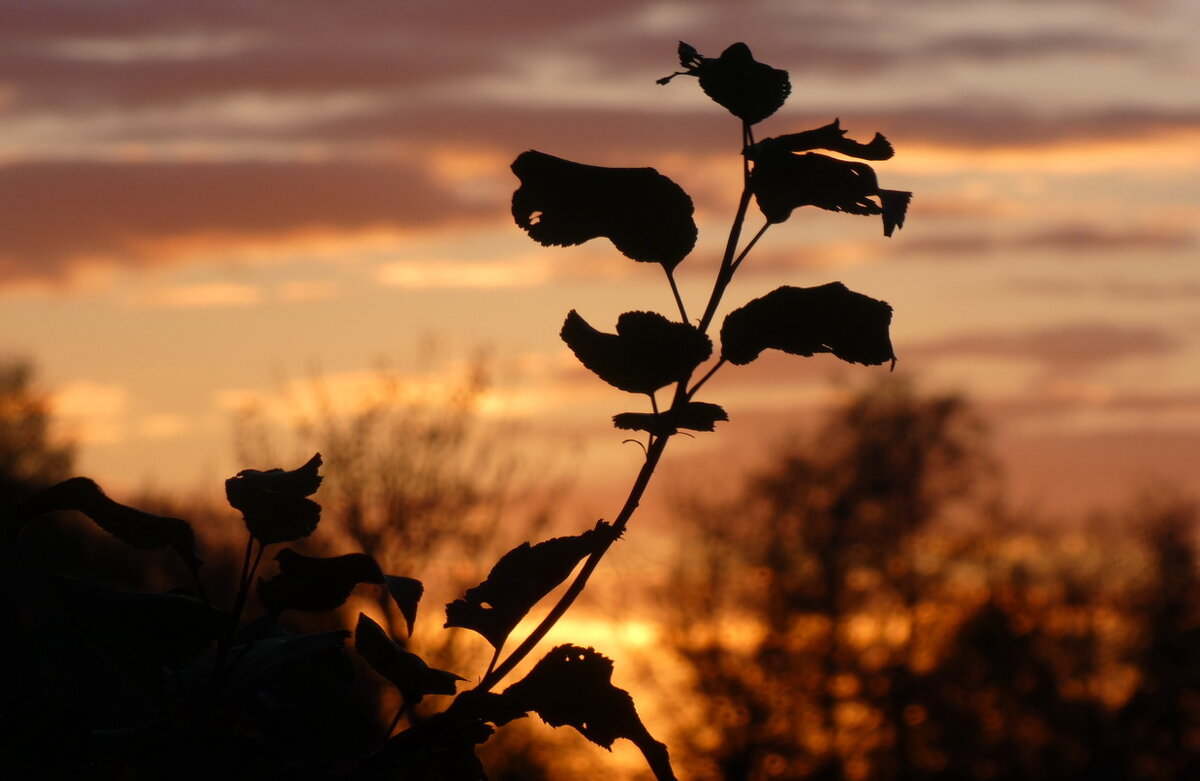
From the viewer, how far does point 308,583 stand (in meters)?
1.64

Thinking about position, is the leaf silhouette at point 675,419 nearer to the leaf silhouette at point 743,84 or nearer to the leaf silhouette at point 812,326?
the leaf silhouette at point 812,326

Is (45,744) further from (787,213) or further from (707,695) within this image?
(707,695)

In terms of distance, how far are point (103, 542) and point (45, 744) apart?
108 ft

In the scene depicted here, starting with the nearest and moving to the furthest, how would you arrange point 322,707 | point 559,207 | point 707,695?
1. point 559,207
2. point 322,707
3. point 707,695

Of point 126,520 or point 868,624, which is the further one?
point 868,624

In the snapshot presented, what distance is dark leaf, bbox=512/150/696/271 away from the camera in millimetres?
1672

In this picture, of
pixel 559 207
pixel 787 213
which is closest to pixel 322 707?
pixel 559 207

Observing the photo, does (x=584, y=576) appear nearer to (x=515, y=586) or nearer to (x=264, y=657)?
(x=515, y=586)

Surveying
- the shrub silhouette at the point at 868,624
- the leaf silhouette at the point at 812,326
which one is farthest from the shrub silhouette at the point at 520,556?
the shrub silhouette at the point at 868,624

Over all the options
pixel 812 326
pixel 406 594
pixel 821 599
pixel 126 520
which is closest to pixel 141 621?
pixel 126 520

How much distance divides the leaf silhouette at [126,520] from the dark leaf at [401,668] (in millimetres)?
200

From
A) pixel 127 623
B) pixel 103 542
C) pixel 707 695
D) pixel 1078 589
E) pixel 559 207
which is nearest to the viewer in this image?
pixel 127 623

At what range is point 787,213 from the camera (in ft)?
5.35

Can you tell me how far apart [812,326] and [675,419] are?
0.63ft
